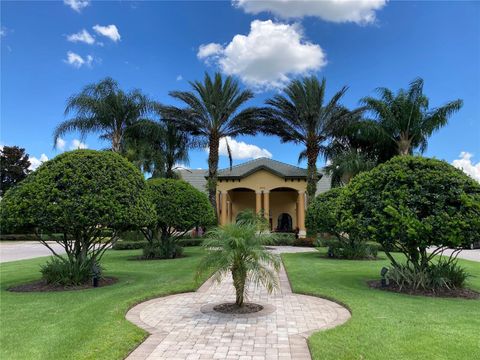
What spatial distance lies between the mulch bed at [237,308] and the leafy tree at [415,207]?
10.9 feet

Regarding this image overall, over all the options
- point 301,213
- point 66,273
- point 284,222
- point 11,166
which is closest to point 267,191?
point 301,213

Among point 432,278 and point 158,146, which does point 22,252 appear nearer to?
point 158,146

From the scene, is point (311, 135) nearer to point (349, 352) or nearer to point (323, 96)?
point (323, 96)

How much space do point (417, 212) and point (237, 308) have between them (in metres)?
4.54

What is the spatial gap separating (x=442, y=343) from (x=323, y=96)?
72.4ft

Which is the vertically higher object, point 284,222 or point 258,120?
point 258,120

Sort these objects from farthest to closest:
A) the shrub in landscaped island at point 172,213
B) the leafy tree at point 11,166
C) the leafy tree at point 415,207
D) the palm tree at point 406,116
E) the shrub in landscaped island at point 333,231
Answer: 1. the leafy tree at point 11,166
2. the palm tree at point 406,116
3. the shrub in landscaped island at point 333,231
4. the shrub in landscaped island at point 172,213
5. the leafy tree at point 415,207

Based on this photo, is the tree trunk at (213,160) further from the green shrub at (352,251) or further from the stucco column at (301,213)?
the green shrub at (352,251)

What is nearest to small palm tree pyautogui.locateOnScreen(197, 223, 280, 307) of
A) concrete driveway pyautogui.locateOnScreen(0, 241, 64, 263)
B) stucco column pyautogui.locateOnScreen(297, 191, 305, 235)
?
concrete driveway pyautogui.locateOnScreen(0, 241, 64, 263)

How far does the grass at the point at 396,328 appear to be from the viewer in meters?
5.17

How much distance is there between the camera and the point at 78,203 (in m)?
9.59

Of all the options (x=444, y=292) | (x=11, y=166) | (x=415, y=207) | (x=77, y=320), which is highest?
(x=11, y=166)

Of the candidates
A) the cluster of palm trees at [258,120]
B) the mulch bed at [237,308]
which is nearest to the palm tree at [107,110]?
the cluster of palm trees at [258,120]

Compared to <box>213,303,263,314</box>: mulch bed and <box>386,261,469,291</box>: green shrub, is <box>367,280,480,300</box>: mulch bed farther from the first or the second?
<box>213,303,263,314</box>: mulch bed
